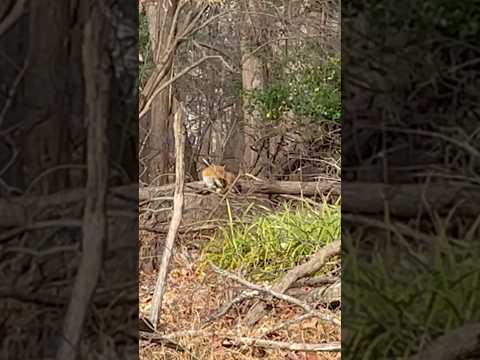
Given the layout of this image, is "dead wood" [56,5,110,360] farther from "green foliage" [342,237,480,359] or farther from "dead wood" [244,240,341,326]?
"dead wood" [244,240,341,326]

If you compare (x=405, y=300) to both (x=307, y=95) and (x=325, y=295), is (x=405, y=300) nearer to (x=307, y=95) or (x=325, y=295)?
(x=325, y=295)

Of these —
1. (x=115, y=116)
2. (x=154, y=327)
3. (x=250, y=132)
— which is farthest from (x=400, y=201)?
(x=250, y=132)

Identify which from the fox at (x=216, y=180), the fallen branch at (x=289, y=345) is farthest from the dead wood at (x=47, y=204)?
the fox at (x=216, y=180)

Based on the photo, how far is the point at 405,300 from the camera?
3.10ft

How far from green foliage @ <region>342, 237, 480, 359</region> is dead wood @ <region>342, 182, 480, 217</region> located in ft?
0.15

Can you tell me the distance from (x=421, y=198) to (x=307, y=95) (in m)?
2.06

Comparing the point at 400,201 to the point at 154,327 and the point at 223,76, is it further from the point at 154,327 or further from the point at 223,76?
the point at 223,76

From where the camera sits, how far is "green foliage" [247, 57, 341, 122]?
2916 mm

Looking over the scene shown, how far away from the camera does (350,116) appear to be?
3.14ft

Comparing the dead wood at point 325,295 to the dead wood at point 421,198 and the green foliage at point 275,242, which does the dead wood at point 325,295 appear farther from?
the dead wood at point 421,198

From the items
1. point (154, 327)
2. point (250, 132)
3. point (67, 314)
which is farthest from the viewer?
point (250, 132)

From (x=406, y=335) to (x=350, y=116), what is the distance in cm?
29

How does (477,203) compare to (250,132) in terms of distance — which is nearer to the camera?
(477,203)

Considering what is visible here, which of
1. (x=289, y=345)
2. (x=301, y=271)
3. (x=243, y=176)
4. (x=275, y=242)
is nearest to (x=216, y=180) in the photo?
(x=243, y=176)
